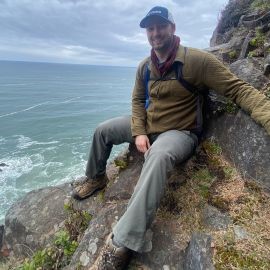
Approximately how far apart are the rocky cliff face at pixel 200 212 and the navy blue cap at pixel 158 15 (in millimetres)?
2064

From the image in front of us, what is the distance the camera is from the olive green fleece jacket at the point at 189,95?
546cm

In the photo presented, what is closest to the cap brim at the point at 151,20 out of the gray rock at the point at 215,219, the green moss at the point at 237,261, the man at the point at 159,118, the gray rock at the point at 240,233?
the man at the point at 159,118

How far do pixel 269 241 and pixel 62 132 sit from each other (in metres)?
70.0

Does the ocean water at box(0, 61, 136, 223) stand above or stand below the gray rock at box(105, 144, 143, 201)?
below

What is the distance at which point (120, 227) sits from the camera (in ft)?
15.1

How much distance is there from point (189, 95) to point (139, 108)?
3.91 feet

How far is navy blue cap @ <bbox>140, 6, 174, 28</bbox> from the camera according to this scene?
5.59 metres

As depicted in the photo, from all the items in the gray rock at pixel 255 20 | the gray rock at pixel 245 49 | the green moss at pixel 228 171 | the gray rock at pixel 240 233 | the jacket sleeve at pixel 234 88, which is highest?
the gray rock at pixel 255 20

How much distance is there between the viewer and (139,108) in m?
6.65

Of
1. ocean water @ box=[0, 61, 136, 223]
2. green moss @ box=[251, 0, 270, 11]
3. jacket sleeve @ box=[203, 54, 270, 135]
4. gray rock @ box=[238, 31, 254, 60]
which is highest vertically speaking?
green moss @ box=[251, 0, 270, 11]

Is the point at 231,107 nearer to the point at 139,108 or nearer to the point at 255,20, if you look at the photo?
the point at 139,108

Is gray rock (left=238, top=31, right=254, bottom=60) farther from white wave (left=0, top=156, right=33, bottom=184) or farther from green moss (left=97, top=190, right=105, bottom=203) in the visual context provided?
white wave (left=0, top=156, right=33, bottom=184)

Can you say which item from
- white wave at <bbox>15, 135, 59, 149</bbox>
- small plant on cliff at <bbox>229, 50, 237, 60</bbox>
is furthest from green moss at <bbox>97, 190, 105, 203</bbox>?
white wave at <bbox>15, 135, 59, 149</bbox>

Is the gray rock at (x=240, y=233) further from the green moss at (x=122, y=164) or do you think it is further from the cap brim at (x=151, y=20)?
the cap brim at (x=151, y=20)
